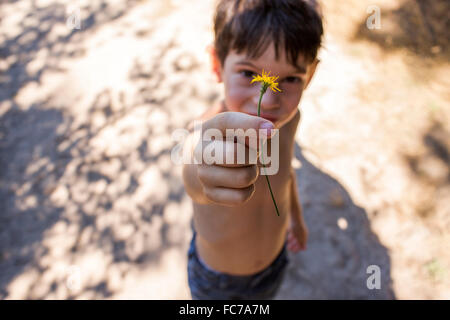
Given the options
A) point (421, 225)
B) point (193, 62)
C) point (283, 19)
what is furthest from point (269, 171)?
point (193, 62)

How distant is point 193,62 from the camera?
3.93 meters

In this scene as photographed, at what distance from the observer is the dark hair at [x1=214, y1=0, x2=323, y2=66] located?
138 cm

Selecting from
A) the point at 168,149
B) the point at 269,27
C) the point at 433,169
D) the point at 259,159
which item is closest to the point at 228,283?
the point at 259,159

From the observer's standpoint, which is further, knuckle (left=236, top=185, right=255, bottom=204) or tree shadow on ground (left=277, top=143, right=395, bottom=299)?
tree shadow on ground (left=277, top=143, right=395, bottom=299)

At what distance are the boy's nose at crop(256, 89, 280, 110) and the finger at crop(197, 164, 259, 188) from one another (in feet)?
1.19

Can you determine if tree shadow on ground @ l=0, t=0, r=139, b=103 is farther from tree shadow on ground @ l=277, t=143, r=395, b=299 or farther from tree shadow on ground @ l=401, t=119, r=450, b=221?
tree shadow on ground @ l=401, t=119, r=450, b=221

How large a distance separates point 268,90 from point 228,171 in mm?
452

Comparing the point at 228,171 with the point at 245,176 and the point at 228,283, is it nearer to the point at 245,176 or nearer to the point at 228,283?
the point at 245,176

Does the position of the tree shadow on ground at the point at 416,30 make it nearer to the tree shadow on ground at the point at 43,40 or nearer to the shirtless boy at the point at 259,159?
the shirtless boy at the point at 259,159

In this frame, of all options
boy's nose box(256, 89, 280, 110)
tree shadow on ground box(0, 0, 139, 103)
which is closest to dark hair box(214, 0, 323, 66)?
boy's nose box(256, 89, 280, 110)

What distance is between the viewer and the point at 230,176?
106 centimetres

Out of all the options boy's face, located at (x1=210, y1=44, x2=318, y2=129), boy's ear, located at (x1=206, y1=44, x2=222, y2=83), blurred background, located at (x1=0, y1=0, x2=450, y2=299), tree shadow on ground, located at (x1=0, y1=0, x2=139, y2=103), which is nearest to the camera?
boy's face, located at (x1=210, y1=44, x2=318, y2=129)
